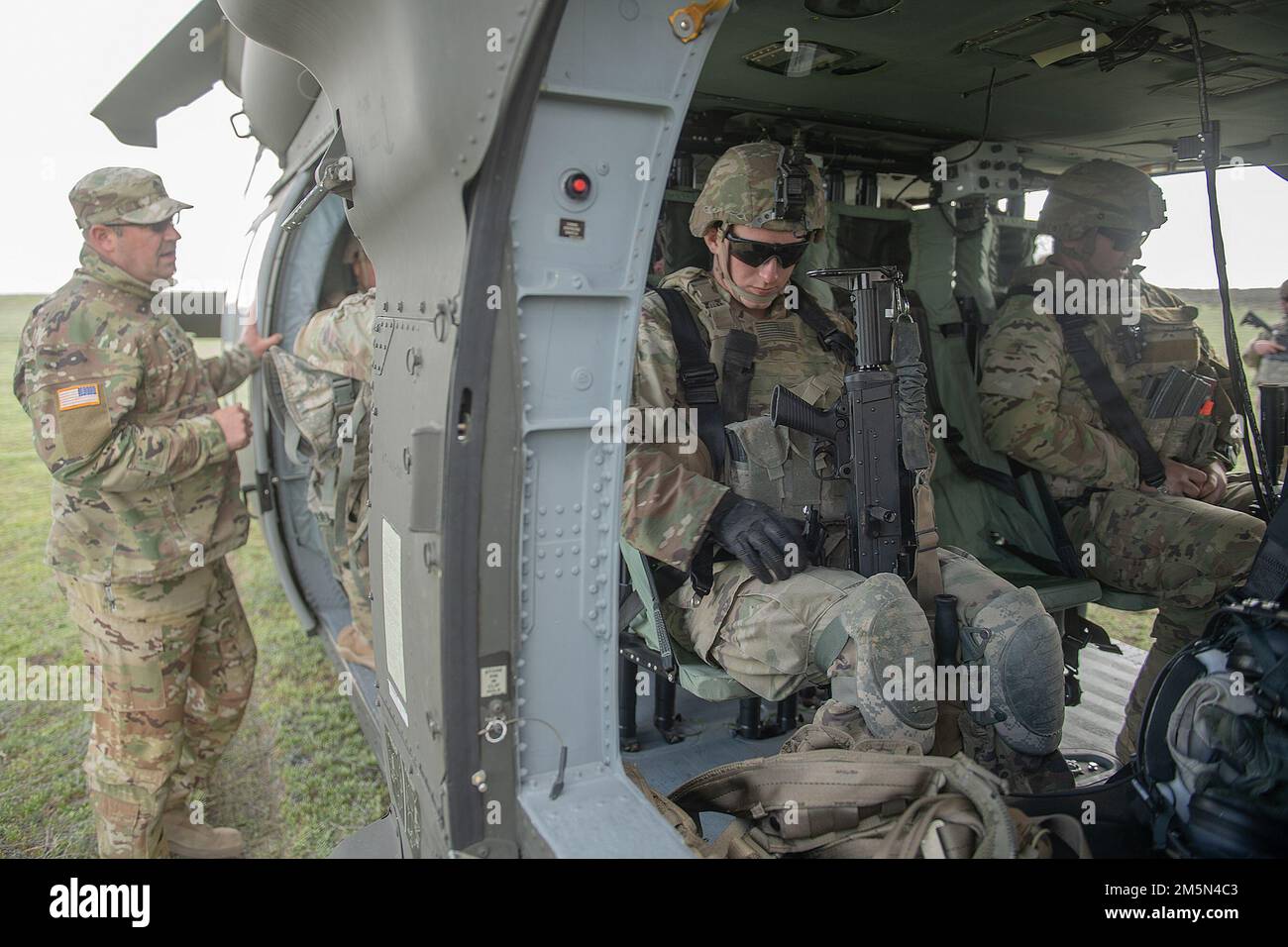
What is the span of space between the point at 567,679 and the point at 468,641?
0.22 m

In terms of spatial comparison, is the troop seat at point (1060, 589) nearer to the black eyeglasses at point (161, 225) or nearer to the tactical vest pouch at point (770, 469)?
the tactical vest pouch at point (770, 469)

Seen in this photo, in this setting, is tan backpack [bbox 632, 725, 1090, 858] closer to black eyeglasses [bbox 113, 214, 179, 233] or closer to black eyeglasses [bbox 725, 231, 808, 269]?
black eyeglasses [bbox 725, 231, 808, 269]

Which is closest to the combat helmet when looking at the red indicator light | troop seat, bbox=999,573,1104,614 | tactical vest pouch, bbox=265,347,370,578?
troop seat, bbox=999,573,1104,614

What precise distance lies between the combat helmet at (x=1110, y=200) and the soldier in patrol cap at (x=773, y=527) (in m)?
1.38

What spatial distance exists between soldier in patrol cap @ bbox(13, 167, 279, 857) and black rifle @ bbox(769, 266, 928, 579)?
6.26 ft

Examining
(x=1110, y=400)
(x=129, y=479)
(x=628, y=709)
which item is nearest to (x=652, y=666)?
(x=628, y=709)

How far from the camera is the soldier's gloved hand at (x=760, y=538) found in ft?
7.46

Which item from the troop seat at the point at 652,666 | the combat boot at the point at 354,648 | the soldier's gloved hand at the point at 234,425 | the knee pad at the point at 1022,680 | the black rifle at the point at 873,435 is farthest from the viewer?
the combat boot at the point at 354,648

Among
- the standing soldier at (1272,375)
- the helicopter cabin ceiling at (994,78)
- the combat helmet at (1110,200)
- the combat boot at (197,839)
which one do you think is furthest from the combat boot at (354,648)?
the standing soldier at (1272,375)

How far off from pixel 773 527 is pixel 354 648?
8.03ft

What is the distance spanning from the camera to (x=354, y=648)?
4.00 m

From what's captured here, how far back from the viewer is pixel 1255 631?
1871 millimetres

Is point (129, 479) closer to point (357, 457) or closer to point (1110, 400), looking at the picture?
point (357, 457)
